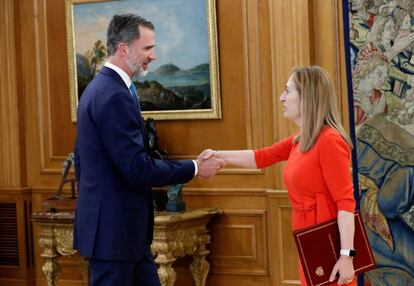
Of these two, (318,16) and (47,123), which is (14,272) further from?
(318,16)

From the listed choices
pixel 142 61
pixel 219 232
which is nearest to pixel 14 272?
pixel 219 232

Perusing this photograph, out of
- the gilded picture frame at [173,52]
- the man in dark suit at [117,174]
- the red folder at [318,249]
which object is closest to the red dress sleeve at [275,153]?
the man in dark suit at [117,174]

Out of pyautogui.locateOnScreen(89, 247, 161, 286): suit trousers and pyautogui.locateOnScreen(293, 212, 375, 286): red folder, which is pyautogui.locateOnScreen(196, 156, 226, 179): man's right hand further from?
pyautogui.locateOnScreen(293, 212, 375, 286): red folder

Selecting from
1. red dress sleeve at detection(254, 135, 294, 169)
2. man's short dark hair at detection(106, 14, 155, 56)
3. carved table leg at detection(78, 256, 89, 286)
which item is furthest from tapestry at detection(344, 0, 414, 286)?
carved table leg at detection(78, 256, 89, 286)

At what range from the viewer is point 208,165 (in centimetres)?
474

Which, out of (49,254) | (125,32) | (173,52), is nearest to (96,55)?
(173,52)

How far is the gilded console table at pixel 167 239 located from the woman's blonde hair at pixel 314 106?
241 cm

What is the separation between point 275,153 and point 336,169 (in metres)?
0.74

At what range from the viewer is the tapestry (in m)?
5.32

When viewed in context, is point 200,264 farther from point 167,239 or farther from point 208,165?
point 208,165

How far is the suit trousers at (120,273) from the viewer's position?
412cm

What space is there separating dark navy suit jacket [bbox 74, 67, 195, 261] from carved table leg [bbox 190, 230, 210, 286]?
2510mm

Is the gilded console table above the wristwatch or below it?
below

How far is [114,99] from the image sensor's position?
13.4 feet
